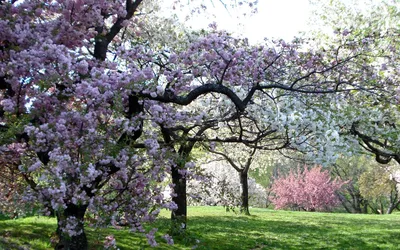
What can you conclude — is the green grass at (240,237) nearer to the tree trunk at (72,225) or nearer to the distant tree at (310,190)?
the tree trunk at (72,225)

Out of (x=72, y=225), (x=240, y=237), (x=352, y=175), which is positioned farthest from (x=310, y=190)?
(x=72, y=225)

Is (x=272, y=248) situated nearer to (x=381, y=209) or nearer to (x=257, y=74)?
(x=257, y=74)

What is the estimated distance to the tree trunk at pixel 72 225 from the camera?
5.75 metres

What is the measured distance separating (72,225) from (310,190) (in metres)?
36.0

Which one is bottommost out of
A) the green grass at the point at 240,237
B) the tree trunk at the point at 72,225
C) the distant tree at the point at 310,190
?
the green grass at the point at 240,237

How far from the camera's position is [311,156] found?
289 inches

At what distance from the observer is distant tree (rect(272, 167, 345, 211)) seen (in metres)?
39.0

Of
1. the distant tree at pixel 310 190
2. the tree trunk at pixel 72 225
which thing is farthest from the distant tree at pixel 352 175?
the tree trunk at pixel 72 225

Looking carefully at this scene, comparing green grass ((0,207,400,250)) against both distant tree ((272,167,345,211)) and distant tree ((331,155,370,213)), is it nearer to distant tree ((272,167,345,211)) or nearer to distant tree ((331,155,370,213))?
distant tree ((272,167,345,211))

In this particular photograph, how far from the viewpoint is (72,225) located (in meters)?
5.75

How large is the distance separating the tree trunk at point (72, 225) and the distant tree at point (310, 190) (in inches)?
1328

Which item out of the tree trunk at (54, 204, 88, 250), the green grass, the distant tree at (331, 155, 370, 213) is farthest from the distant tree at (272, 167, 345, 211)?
the tree trunk at (54, 204, 88, 250)

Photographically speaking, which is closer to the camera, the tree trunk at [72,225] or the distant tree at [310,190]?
the tree trunk at [72,225]

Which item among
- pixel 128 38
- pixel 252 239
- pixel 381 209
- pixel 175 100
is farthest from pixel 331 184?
pixel 175 100
